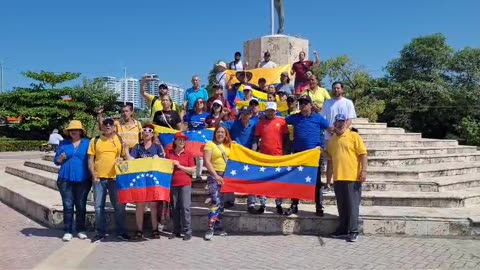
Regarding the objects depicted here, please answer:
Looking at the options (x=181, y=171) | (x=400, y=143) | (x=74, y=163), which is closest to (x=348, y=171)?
(x=181, y=171)

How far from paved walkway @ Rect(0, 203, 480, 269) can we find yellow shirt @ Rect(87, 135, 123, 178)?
105 centimetres

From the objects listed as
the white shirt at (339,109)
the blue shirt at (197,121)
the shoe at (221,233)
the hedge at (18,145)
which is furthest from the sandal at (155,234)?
the hedge at (18,145)

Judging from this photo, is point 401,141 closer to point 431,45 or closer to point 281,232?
point 281,232

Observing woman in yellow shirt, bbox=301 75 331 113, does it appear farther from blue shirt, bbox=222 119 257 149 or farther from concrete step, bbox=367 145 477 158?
blue shirt, bbox=222 119 257 149

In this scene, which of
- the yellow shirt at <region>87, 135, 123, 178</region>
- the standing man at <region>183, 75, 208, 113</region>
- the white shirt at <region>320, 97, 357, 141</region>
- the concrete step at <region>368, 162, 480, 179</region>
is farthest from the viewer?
the standing man at <region>183, 75, 208, 113</region>

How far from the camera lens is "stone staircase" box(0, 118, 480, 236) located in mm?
7086

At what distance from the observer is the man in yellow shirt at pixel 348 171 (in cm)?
675

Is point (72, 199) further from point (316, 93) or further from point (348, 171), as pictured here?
point (316, 93)

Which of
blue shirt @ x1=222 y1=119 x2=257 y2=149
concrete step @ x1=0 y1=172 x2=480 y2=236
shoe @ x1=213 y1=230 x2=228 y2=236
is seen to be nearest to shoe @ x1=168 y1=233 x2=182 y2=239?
concrete step @ x1=0 y1=172 x2=480 y2=236

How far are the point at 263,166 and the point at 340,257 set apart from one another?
6.42ft

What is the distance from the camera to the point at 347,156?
6773mm

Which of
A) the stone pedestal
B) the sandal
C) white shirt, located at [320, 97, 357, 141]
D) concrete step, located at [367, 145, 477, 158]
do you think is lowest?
the sandal

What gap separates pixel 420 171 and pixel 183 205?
195 inches

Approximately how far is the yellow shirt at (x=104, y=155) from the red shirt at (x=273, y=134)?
230 cm
